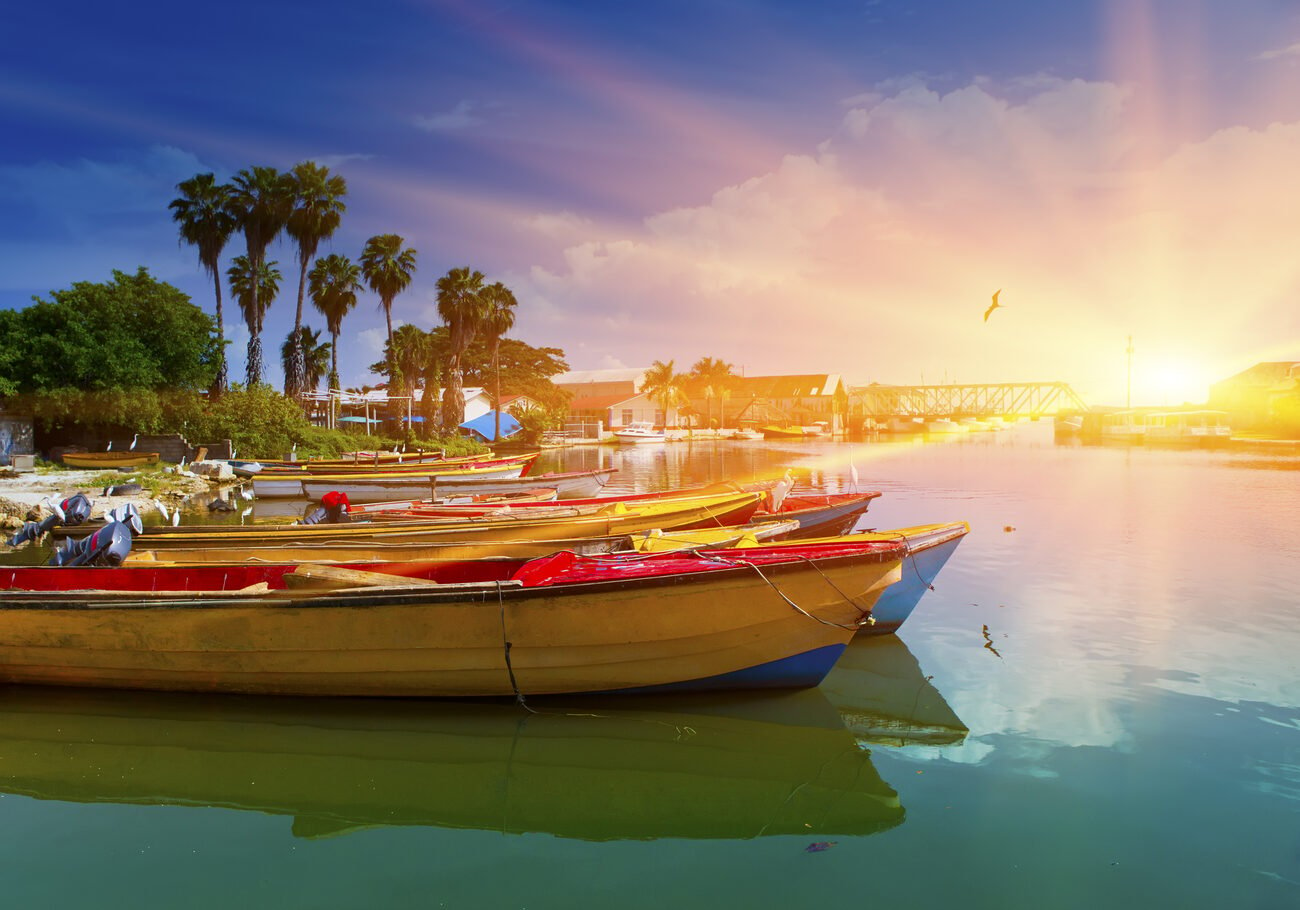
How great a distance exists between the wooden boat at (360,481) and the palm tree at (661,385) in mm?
60360

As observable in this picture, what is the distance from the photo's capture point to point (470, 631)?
6.47 m

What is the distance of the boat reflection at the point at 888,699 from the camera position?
260 inches

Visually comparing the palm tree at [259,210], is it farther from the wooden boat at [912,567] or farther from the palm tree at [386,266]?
the wooden boat at [912,567]

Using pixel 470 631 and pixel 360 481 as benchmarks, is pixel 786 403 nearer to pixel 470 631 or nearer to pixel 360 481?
pixel 360 481

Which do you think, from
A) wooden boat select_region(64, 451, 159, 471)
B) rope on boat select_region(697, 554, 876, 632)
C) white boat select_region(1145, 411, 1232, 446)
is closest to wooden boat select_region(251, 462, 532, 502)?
wooden boat select_region(64, 451, 159, 471)

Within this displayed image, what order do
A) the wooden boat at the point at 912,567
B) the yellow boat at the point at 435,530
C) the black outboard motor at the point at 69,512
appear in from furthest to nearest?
the black outboard motor at the point at 69,512 < the yellow boat at the point at 435,530 < the wooden boat at the point at 912,567

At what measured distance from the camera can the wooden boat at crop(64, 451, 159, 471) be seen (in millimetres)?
27312

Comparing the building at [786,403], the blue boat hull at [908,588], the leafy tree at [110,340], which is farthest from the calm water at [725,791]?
the building at [786,403]

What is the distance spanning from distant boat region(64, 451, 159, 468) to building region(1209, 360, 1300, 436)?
76383 mm

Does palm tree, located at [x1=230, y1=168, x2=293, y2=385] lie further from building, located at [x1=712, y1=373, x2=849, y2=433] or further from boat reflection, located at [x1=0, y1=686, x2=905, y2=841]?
building, located at [x1=712, y1=373, x2=849, y2=433]

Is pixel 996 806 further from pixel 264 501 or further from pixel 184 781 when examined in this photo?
pixel 264 501

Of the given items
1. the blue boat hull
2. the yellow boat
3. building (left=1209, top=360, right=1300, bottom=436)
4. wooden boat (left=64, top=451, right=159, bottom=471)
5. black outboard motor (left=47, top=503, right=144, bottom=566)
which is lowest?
the blue boat hull

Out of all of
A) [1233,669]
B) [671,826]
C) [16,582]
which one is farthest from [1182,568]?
[16,582]

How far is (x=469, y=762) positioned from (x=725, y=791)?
2.09 metres
